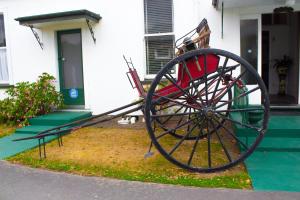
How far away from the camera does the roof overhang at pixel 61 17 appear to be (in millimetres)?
7102

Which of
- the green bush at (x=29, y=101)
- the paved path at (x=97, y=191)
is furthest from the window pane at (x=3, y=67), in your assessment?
the paved path at (x=97, y=191)

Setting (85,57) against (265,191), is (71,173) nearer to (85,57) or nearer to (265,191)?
(265,191)

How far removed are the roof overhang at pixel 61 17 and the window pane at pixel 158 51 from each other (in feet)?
5.11

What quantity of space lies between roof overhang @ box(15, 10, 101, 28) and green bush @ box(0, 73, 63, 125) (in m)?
1.46

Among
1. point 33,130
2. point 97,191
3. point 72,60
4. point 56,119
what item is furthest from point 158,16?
point 97,191

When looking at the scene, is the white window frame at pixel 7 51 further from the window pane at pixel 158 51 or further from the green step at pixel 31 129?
the window pane at pixel 158 51

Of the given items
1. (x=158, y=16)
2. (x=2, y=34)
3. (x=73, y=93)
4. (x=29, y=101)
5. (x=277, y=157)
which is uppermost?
(x=158, y=16)

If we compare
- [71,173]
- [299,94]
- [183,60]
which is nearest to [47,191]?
[71,173]

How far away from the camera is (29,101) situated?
25.3 feet

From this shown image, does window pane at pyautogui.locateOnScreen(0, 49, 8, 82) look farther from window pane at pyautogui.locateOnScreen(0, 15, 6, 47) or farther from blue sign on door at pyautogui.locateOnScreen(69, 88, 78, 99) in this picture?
blue sign on door at pyautogui.locateOnScreen(69, 88, 78, 99)

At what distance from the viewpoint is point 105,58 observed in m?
7.83

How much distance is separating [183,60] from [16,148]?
160 inches

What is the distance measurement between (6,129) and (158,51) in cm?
450

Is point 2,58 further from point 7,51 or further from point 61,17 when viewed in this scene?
point 61,17
